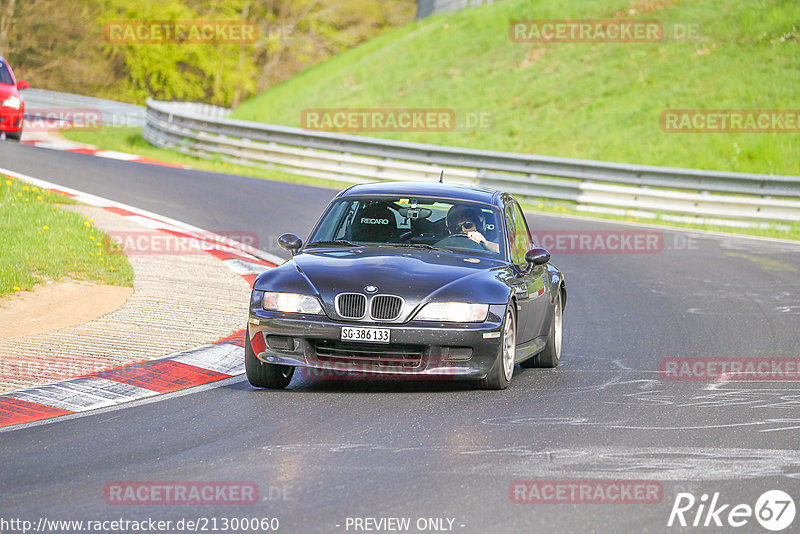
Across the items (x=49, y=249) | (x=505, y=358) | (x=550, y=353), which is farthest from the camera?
(x=49, y=249)

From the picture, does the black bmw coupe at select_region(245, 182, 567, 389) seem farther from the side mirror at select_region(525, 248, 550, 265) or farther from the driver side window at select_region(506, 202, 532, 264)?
the driver side window at select_region(506, 202, 532, 264)

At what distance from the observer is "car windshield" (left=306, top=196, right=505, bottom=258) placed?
9.48 metres

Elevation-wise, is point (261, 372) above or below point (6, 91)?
below

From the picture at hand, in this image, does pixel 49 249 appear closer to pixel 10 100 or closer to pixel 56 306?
pixel 56 306

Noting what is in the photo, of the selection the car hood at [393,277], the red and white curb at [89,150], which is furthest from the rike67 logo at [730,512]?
the red and white curb at [89,150]

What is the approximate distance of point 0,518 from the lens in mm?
5250

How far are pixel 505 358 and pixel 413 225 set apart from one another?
4.77ft

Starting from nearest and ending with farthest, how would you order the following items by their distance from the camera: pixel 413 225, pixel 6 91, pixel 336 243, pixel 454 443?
pixel 454 443 < pixel 336 243 < pixel 413 225 < pixel 6 91

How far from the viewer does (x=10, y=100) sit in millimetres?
26281

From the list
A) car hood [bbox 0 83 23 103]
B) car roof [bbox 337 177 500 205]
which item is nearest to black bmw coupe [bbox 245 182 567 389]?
car roof [bbox 337 177 500 205]

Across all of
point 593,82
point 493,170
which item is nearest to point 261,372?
point 493,170

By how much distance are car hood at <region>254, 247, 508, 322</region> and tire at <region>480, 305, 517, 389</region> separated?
0.80ft

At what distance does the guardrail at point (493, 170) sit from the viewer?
23109 millimetres

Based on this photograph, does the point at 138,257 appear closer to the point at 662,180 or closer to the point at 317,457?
the point at 317,457
